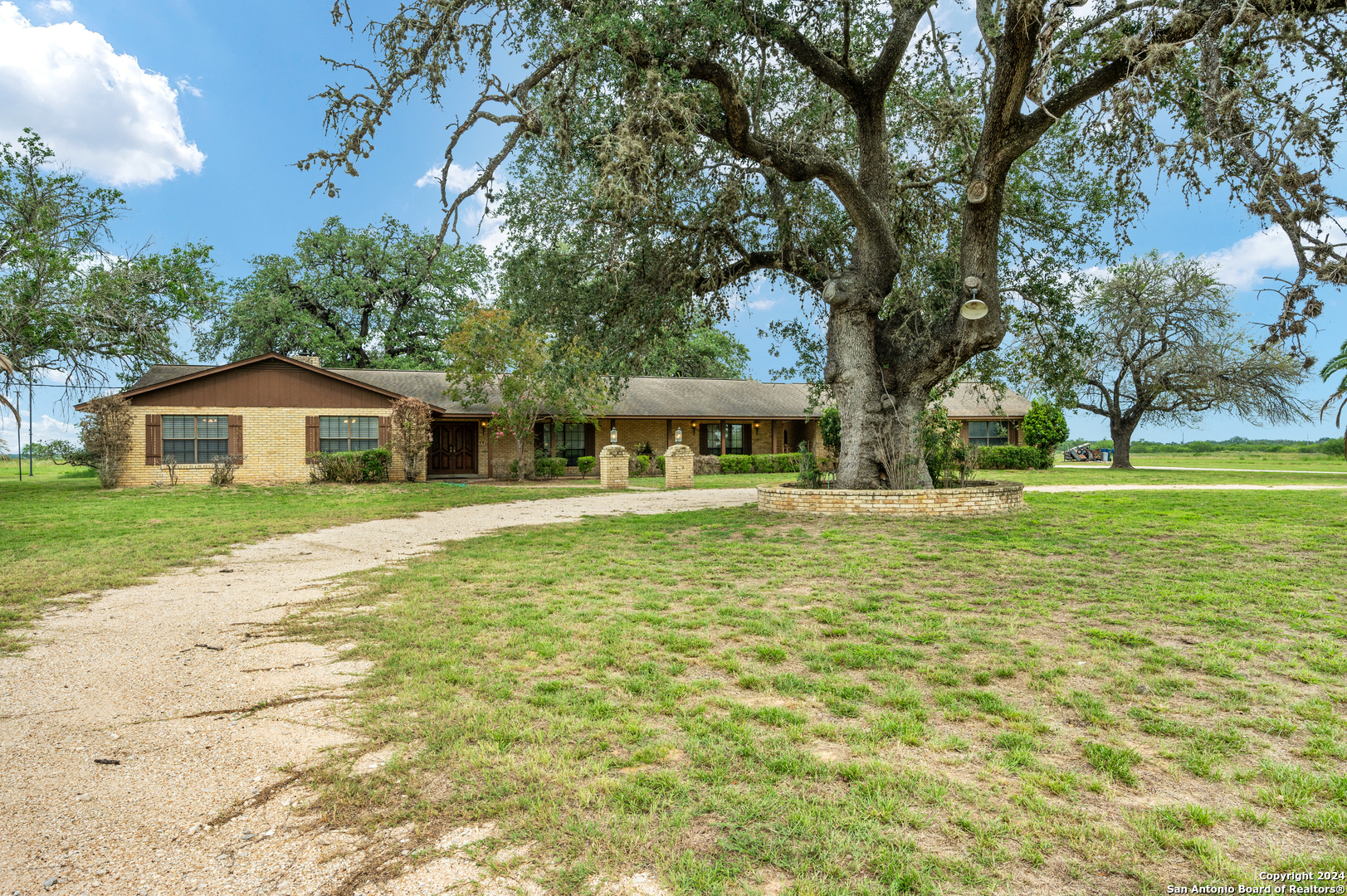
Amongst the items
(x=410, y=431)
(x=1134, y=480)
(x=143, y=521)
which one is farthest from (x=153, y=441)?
(x=1134, y=480)

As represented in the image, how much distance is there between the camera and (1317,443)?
154 ft

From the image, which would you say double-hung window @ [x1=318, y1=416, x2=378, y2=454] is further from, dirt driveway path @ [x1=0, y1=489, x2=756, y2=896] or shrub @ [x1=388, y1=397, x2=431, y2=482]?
dirt driveway path @ [x1=0, y1=489, x2=756, y2=896]

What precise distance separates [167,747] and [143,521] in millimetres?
10672

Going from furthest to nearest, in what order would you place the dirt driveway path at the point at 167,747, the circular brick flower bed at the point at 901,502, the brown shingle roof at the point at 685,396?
the brown shingle roof at the point at 685,396 < the circular brick flower bed at the point at 901,502 < the dirt driveway path at the point at 167,747

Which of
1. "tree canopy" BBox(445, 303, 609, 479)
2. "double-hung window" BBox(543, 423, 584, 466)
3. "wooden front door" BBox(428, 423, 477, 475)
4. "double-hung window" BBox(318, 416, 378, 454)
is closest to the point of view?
"tree canopy" BBox(445, 303, 609, 479)

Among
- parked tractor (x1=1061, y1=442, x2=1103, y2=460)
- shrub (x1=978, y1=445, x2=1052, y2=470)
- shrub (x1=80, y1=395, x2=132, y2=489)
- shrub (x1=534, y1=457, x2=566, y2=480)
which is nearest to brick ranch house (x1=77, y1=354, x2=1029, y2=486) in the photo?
shrub (x1=80, y1=395, x2=132, y2=489)

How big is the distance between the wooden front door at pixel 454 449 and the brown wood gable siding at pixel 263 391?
3658 millimetres

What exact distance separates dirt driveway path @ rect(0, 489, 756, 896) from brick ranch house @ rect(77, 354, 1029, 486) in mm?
13888

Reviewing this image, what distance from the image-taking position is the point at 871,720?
3143 millimetres

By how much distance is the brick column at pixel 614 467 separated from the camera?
62.5ft

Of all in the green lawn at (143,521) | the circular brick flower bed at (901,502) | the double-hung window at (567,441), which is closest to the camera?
the green lawn at (143,521)

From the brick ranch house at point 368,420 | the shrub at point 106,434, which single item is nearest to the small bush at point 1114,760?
the brick ranch house at point 368,420

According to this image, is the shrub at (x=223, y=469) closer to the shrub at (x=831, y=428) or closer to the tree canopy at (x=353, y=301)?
the tree canopy at (x=353, y=301)

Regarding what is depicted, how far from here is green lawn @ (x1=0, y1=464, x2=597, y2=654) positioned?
6.71 meters
